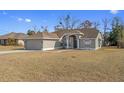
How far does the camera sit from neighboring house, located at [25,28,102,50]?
2534 cm

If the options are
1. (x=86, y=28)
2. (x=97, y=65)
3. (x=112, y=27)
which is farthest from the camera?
(x=112, y=27)

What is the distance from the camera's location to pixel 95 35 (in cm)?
2648

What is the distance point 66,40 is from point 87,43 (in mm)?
2838

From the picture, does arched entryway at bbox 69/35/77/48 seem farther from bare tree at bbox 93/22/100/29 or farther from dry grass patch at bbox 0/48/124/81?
dry grass patch at bbox 0/48/124/81

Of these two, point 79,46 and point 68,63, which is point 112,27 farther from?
point 68,63

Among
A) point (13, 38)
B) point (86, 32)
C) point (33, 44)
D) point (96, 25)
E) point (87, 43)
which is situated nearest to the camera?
point (33, 44)

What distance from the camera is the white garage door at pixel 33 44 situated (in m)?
25.1

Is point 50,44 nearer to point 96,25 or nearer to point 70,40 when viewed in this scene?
point 70,40

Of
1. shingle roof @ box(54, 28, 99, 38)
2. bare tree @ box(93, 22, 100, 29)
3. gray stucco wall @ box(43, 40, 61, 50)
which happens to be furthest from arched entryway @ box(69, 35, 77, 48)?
bare tree @ box(93, 22, 100, 29)

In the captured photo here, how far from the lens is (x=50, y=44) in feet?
86.3

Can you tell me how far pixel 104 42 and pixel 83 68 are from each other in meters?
22.8

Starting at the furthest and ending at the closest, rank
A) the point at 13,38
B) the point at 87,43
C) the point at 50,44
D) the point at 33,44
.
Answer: the point at 13,38, the point at 50,44, the point at 87,43, the point at 33,44

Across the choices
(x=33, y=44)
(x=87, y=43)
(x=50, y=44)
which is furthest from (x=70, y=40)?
(x=33, y=44)
